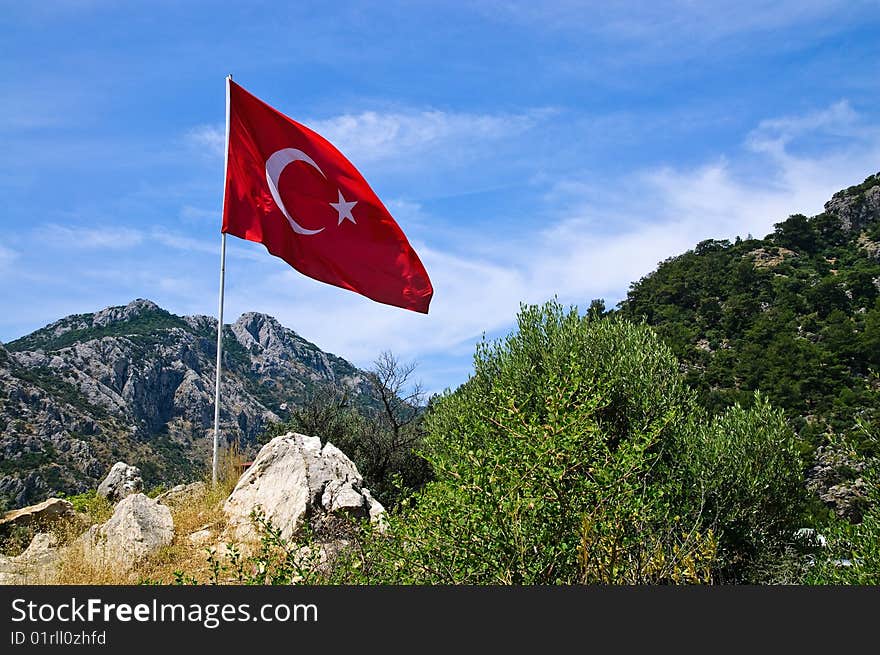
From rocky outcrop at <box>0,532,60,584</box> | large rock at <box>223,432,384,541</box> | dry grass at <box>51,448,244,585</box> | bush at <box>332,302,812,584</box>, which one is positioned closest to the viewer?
bush at <box>332,302,812,584</box>

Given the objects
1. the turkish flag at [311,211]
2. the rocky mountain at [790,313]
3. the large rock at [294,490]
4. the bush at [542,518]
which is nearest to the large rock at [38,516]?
the large rock at [294,490]

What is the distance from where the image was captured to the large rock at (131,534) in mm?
11633

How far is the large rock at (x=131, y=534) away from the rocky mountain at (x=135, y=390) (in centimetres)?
890

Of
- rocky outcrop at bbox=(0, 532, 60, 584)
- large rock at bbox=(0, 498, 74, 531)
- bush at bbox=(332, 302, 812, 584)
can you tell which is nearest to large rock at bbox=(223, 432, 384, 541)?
rocky outcrop at bbox=(0, 532, 60, 584)

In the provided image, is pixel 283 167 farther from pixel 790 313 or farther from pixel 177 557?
pixel 790 313

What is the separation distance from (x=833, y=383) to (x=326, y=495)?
107 ft

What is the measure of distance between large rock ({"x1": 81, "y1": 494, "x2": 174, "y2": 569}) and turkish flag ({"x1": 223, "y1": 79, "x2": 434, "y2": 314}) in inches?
218

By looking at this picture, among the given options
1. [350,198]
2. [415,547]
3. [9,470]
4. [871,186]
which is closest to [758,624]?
[415,547]

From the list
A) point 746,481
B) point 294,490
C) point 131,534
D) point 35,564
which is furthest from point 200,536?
point 746,481

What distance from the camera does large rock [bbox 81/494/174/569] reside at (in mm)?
11633

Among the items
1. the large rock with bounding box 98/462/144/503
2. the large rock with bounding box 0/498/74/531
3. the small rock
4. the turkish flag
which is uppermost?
the turkish flag

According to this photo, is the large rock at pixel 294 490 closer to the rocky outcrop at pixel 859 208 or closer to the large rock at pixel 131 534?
the large rock at pixel 131 534

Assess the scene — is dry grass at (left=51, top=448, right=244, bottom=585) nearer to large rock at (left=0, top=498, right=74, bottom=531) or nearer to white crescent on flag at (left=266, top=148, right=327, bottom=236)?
large rock at (left=0, top=498, right=74, bottom=531)

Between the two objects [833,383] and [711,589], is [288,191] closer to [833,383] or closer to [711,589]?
[711,589]
